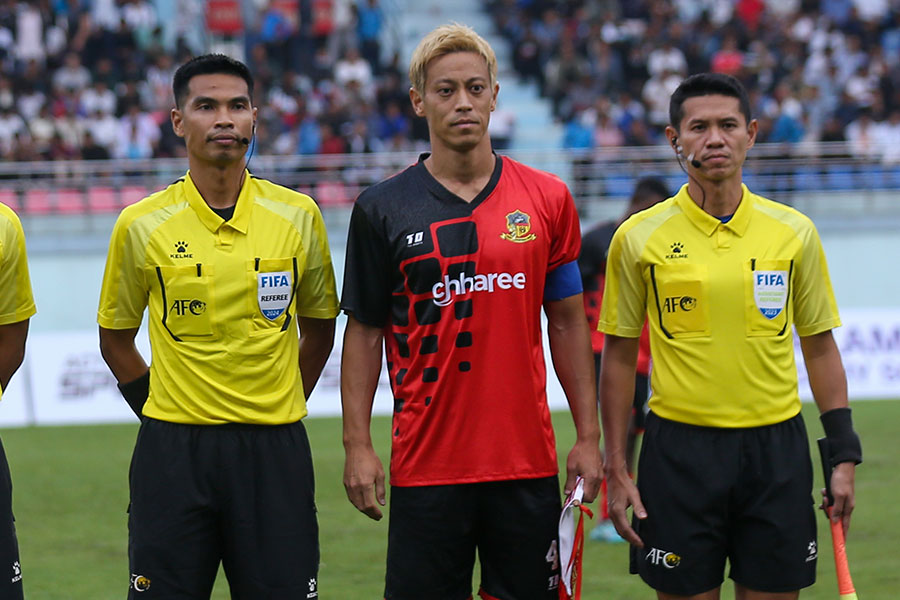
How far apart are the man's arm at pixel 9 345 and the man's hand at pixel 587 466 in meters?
2.12

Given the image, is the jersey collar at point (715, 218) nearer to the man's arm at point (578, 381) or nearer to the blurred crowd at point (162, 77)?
the man's arm at point (578, 381)

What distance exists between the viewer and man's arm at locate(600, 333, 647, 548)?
15.4 feet

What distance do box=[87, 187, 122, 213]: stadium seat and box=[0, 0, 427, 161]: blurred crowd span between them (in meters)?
0.98

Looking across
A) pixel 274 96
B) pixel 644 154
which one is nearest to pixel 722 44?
pixel 644 154

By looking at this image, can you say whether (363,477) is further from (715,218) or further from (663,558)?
(715,218)

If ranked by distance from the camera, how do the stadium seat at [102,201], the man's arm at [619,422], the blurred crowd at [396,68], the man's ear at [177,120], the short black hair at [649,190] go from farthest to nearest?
the blurred crowd at [396,68]
the stadium seat at [102,201]
the short black hair at [649,190]
the man's ear at [177,120]
the man's arm at [619,422]

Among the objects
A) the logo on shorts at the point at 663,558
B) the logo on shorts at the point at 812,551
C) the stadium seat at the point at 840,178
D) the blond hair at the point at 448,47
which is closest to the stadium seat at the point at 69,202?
the stadium seat at the point at 840,178

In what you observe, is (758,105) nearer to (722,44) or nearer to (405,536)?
(722,44)

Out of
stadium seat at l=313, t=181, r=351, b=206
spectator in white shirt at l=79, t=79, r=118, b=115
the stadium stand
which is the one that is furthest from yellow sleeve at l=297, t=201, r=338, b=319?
spectator in white shirt at l=79, t=79, r=118, b=115

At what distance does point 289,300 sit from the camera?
4.71 metres

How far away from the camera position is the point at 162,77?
20.3 metres

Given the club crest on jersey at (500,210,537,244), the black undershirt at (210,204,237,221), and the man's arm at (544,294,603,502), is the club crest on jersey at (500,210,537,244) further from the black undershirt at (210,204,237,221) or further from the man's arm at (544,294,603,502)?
the black undershirt at (210,204,237,221)

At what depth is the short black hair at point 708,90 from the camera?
4.76 m

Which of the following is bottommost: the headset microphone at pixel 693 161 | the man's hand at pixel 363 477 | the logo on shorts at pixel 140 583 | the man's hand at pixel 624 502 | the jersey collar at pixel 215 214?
the logo on shorts at pixel 140 583
